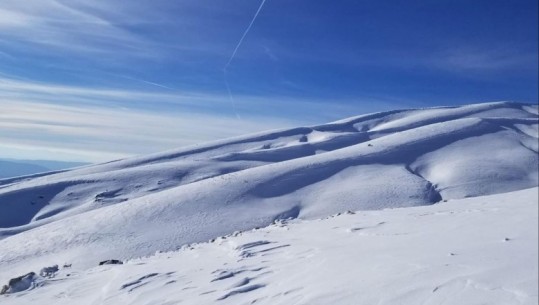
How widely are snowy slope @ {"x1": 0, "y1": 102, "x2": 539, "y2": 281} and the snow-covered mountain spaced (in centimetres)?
10

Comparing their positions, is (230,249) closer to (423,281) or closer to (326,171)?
(423,281)

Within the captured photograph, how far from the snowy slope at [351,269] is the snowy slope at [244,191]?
605 inches

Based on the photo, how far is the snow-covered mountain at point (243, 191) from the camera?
29.0m

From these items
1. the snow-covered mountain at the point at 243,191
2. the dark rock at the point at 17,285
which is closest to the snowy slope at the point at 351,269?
the dark rock at the point at 17,285

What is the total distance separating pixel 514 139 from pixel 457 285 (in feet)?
188

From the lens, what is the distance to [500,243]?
6520mm

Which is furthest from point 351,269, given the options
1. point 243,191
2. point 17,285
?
point 243,191

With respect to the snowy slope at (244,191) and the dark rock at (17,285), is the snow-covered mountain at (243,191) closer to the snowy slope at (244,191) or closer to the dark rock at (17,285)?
the snowy slope at (244,191)

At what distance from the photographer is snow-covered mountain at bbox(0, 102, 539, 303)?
1144 inches

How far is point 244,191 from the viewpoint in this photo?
130ft

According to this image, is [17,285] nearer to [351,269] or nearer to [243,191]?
[351,269]

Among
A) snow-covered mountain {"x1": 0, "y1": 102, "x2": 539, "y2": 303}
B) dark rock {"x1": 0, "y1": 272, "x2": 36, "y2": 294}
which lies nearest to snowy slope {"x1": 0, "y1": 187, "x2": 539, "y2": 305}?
dark rock {"x1": 0, "y1": 272, "x2": 36, "y2": 294}

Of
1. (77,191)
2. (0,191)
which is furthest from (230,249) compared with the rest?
(0,191)

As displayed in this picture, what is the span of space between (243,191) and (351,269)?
3248cm
